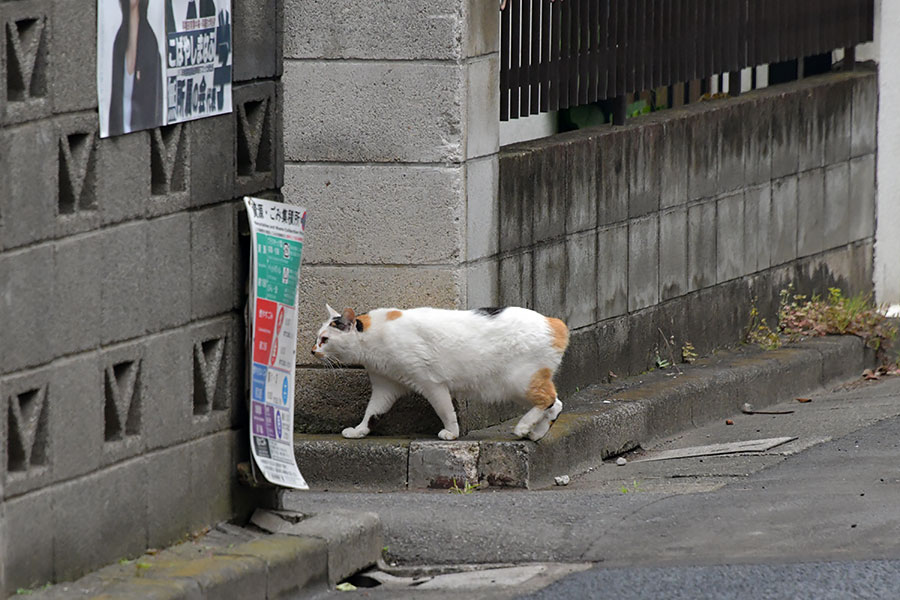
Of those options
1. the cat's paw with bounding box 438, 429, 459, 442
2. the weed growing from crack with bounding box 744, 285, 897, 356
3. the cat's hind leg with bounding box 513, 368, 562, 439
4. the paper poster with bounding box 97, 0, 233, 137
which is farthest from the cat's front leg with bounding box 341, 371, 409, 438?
the weed growing from crack with bounding box 744, 285, 897, 356

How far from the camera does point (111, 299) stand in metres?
6.33

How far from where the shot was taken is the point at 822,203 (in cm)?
1386

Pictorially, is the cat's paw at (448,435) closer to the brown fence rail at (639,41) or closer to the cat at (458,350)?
the cat at (458,350)

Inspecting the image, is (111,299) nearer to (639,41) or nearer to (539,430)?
(539,430)

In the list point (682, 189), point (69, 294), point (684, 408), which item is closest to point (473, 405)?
point (684, 408)

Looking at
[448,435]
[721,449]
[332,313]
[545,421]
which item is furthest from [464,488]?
[721,449]

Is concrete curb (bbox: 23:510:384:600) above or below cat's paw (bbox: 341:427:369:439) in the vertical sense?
above

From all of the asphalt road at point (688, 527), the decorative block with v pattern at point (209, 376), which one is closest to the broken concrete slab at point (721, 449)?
the asphalt road at point (688, 527)

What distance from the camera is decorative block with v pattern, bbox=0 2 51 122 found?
570 centimetres

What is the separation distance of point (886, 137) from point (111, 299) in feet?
32.5

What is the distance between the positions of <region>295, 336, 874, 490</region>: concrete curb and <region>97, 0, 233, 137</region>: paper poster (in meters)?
2.94

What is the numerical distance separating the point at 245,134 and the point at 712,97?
6393mm

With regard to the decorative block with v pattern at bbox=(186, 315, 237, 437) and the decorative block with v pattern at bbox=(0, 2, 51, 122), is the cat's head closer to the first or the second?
the decorative block with v pattern at bbox=(186, 315, 237, 437)

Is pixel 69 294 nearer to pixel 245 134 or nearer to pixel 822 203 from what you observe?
pixel 245 134
